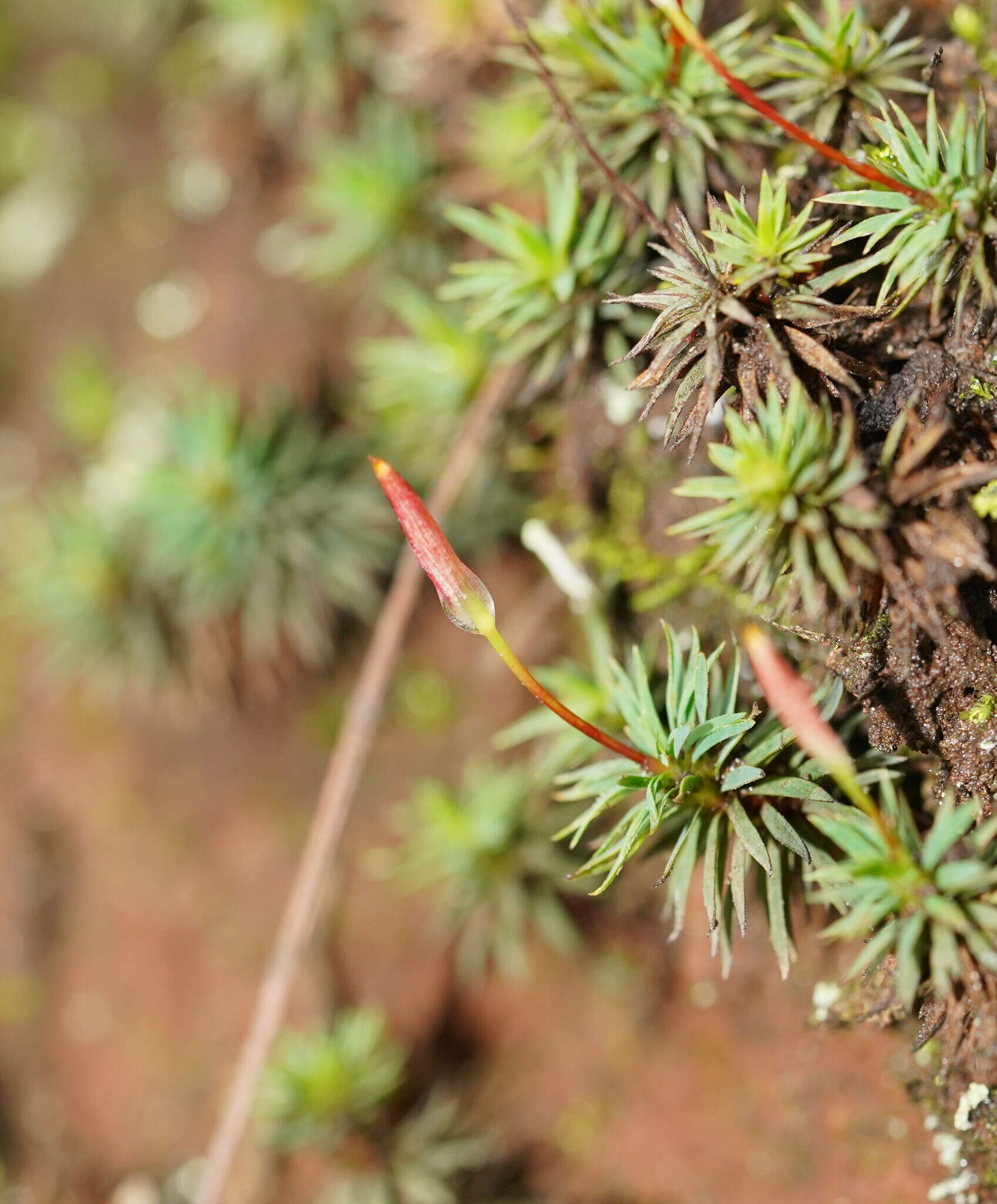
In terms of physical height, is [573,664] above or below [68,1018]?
above

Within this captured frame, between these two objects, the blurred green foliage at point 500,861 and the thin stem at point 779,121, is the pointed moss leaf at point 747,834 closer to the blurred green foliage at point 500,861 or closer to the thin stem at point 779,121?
the blurred green foliage at point 500,861

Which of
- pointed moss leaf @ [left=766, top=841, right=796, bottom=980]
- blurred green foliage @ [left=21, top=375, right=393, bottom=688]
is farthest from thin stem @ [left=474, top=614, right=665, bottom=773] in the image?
blurred green foliage @ [left=21, top=375, right=393, bottom=688]

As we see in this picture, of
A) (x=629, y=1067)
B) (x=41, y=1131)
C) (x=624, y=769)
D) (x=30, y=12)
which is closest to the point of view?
(x=624, y=769)

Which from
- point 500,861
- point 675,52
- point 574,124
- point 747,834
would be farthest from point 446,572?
point 500,861

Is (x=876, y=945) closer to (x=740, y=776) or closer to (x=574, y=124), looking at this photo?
(x=740, y=776)

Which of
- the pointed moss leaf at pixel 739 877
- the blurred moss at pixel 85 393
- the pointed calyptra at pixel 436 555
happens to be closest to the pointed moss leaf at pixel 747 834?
the pointed moss leaf at pixel 739 877

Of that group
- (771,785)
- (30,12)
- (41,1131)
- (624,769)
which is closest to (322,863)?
(624,769)

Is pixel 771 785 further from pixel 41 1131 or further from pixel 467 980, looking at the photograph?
pixel 41 1131
